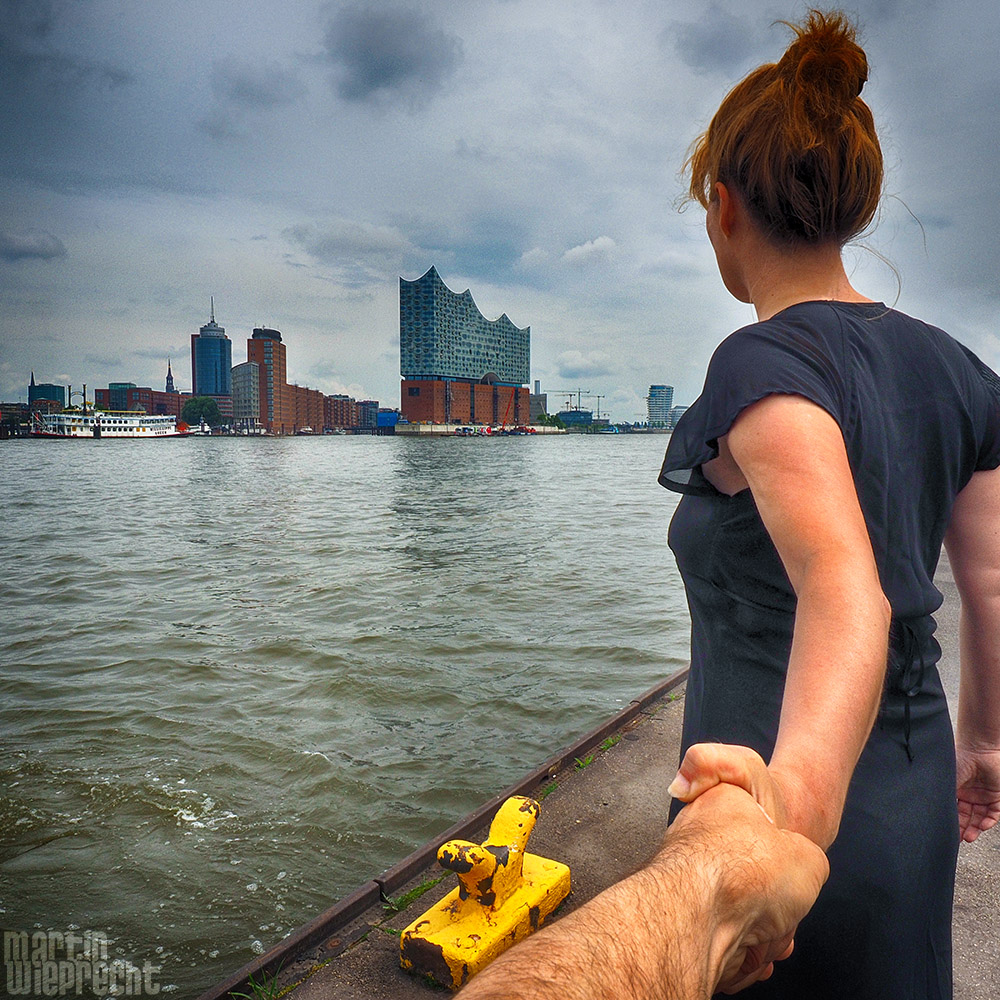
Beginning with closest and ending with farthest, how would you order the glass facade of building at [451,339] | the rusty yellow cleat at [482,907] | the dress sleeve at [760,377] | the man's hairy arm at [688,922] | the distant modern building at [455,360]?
the man's hairy arm at [688,922] < the dress sleeve at [760,377] < the rusty yellow cleat at [482,907] < the distant modern building at [455,360] < the glass facade of building at [451,339]

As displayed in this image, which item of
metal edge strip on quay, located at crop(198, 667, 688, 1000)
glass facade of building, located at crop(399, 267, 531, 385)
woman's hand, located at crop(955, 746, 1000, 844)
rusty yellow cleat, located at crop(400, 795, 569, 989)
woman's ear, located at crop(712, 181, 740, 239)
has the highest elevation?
glass facade of building, located at crop(399, 267, 531, 385)

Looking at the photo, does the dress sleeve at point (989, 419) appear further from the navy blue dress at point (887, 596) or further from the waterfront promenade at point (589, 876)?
the waterfront promenade at point (589, 876)

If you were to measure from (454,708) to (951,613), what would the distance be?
4.53 metres

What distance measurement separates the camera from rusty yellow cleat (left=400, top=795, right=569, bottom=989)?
8.20 feet

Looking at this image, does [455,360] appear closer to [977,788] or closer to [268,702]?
[268,702]

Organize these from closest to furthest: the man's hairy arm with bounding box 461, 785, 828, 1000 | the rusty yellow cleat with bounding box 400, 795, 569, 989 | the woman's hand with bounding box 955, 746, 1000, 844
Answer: the man's hairy arm with bounding box 461, 785, 828, 1000, the woman's hand with bounding box 955, 746, 1000, 844, the rusty yellow cleat with bounding box 400, 795, 569, 989

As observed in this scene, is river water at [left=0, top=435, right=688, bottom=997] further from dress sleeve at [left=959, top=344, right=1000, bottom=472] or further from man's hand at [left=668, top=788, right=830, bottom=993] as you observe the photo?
Result: dress sleeve at [left=959, top=344, right=1000, bottom=472]

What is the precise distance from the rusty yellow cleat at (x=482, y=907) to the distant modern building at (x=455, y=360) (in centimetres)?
13172

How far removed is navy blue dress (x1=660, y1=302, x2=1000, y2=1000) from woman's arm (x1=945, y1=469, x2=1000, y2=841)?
0.32 ft

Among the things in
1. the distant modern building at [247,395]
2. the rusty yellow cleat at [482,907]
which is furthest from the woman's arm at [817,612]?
the distant modern building at [247,395]

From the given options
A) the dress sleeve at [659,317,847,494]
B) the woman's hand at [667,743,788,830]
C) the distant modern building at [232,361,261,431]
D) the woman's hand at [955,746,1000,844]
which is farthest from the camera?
the distant modern building at [232,361,261,431]

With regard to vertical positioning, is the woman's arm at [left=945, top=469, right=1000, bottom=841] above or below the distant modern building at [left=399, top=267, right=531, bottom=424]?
below

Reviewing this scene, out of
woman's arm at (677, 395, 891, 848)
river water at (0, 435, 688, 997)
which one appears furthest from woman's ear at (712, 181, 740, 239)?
river water at (0, 435, 688, 997)

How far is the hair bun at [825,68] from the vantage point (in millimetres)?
948
